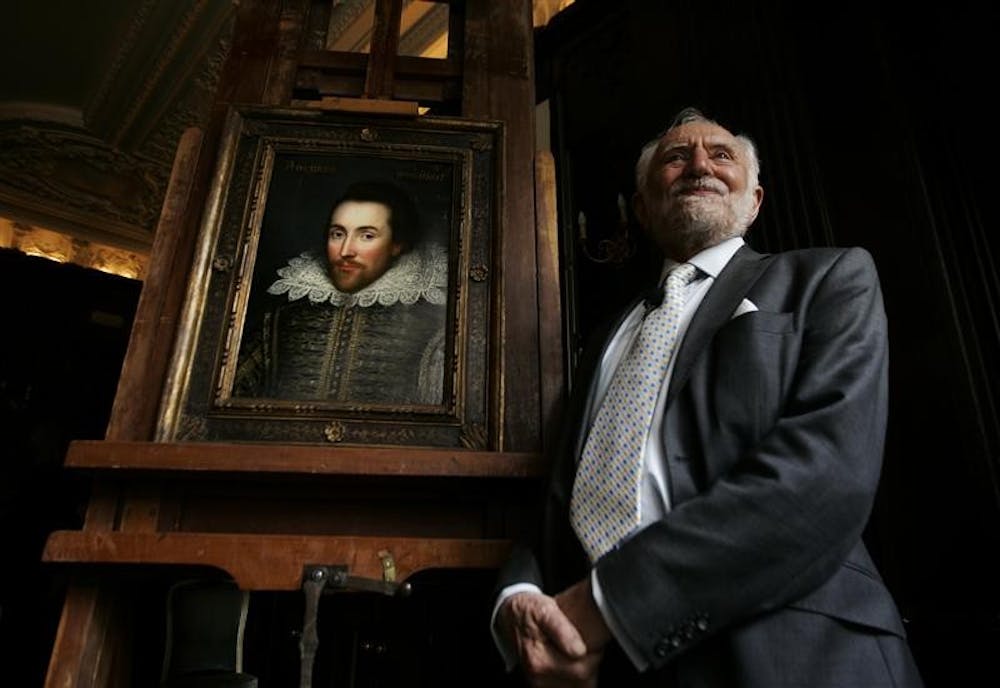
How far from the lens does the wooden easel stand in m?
1.00

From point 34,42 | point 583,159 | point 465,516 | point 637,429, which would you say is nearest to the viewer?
point 637,429

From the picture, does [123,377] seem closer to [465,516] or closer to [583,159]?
[465,516]

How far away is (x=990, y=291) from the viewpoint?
1.37m

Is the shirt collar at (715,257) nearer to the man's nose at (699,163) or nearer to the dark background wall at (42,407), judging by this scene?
the man's nose at (699,163)

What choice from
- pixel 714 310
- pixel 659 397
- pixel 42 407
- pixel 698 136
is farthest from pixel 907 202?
pixel 42 407

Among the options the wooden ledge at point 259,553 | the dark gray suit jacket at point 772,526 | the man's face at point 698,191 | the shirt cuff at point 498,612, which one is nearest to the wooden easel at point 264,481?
the wooden ledge at point 259,553

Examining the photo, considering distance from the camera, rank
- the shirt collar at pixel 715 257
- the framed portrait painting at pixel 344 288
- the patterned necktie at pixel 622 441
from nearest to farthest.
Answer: the patterned necktie at pixel 622 441 → the shirt collar at pixel 715 257 → the framed portrait painting at pixel 344 288

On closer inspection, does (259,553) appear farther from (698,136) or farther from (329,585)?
(698,136)

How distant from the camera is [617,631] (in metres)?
0.73

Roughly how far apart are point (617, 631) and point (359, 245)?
1.02 m

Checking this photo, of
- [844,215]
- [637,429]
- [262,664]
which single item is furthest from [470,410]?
[844,215]

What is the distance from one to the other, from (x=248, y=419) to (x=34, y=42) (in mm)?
4997

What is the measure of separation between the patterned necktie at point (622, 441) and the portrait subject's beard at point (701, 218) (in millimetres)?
198

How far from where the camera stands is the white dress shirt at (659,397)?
0.76 metres
